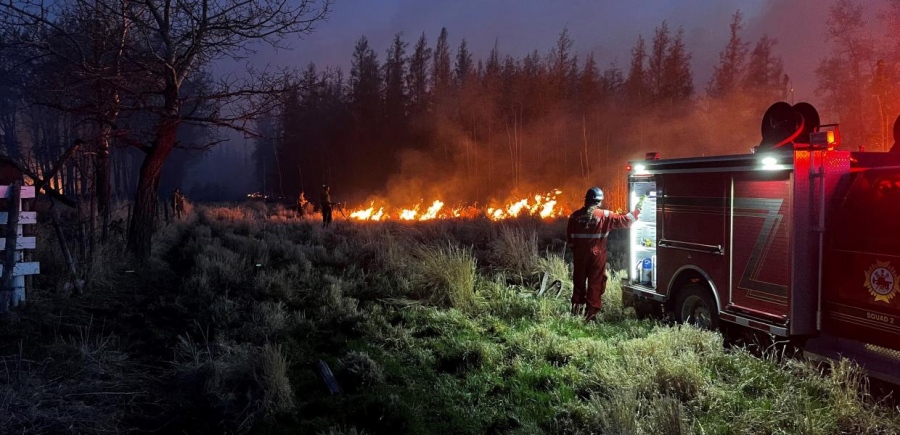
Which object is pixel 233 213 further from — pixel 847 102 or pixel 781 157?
pixel 847 102

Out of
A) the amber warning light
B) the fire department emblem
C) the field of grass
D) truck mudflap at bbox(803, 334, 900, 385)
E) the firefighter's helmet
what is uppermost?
the amber warning light

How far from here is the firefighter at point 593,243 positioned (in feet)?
24.0

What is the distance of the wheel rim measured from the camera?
247 inches

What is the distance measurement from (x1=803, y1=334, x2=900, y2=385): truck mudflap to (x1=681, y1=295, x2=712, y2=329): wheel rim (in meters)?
1.25

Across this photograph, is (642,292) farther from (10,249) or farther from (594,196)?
(10,249)

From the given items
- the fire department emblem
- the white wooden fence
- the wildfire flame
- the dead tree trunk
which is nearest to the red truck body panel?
the fire department emblem

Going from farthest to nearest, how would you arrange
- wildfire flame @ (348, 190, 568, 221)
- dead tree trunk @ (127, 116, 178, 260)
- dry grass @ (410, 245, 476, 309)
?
wildfire flame @ (348, 190, 568, 221) < dead tree trunk @ (127, 116, 178, 260) < dry grass @ (410, 245, 476, 309)

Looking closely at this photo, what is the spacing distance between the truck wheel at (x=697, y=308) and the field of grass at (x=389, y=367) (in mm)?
311

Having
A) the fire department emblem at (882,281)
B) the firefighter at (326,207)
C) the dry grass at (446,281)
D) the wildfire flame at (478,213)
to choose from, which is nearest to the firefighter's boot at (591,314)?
the dry grass at (446,281)

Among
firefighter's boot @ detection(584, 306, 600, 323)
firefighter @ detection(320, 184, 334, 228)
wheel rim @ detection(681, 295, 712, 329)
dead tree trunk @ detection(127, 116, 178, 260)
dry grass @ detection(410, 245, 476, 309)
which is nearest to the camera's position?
wheel rim @ detection(681, 295, 712, 329)

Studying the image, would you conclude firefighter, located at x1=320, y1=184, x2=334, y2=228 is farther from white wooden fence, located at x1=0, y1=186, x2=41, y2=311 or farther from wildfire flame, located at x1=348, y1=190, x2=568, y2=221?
Answer: white wooden fence, located at x1=0, y1=186, x2=41, y2=311

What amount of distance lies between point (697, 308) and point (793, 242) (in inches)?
68.2

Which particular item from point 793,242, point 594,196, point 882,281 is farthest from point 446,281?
point 882,281

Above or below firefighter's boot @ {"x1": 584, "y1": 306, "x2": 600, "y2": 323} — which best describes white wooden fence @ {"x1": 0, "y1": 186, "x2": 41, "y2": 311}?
above
